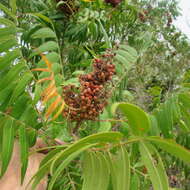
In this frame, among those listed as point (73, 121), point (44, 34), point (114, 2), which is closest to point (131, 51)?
point (44, 34)

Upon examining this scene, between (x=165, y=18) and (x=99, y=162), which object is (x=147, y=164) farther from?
(x=165, y=18)

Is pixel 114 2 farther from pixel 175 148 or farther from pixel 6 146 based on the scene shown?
pixel 175 148

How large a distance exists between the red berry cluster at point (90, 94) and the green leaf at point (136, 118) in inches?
13.8

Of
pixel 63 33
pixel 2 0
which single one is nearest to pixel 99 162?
pixel 63 33

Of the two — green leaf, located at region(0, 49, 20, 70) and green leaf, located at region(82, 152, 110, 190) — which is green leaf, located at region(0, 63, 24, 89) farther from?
green leaf, located at region(82, 152, 110, 190)

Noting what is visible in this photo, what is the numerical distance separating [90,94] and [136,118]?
39cm

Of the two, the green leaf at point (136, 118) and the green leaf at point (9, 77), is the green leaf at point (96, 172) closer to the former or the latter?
the green leaf at point (136, 118)

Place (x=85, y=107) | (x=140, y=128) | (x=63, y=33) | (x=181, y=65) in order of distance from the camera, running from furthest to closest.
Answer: (x=181, y=65), (x=63, y=33), (x=85, y=107), (x=140, y=128)

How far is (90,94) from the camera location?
1.04m

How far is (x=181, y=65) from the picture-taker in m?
6.94

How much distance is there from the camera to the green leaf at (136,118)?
0.63m

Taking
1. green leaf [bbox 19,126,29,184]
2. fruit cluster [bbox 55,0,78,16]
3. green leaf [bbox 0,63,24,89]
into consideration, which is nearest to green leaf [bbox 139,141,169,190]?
green leaf [bbox 19,126,29,184]

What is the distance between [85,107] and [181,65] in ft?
20.6

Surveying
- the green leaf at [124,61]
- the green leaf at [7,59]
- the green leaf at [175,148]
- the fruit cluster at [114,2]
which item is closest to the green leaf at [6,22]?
the green leaf at [7,59]
